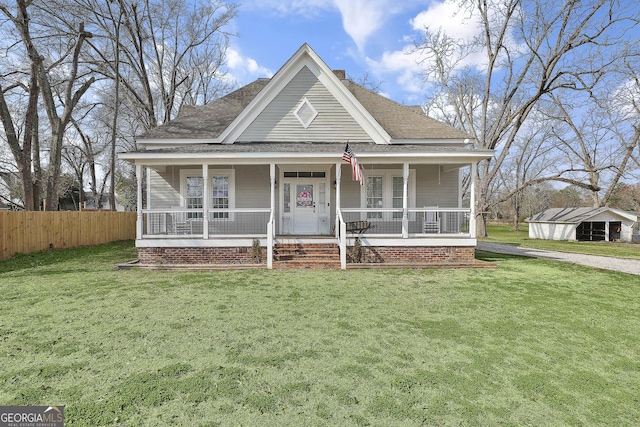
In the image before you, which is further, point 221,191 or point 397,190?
point 397,190

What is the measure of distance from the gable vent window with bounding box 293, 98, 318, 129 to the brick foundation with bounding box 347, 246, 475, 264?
17.5ft

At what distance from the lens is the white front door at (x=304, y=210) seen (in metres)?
11.6

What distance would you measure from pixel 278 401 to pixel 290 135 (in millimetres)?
9997

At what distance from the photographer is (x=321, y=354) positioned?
3.74 m

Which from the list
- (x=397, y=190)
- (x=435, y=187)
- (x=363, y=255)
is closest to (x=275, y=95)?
(x=397, y=190)

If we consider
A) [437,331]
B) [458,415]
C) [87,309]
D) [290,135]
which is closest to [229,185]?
[290,135]

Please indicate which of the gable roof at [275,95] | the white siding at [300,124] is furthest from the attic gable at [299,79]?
the white siding at [300,124]

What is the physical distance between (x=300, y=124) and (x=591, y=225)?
91.9ft

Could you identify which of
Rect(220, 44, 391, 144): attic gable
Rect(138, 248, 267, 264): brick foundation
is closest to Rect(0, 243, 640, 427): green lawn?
Rect(138, 248, 267, 264): brick foundation

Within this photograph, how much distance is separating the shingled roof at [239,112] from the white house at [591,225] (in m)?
20.3

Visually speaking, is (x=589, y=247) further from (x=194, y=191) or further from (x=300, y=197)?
(x=194, y=191)

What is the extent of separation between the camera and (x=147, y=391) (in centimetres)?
293

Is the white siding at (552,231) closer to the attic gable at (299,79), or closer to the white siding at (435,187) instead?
the white siding at (435,187)

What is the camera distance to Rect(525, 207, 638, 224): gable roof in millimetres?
24844
